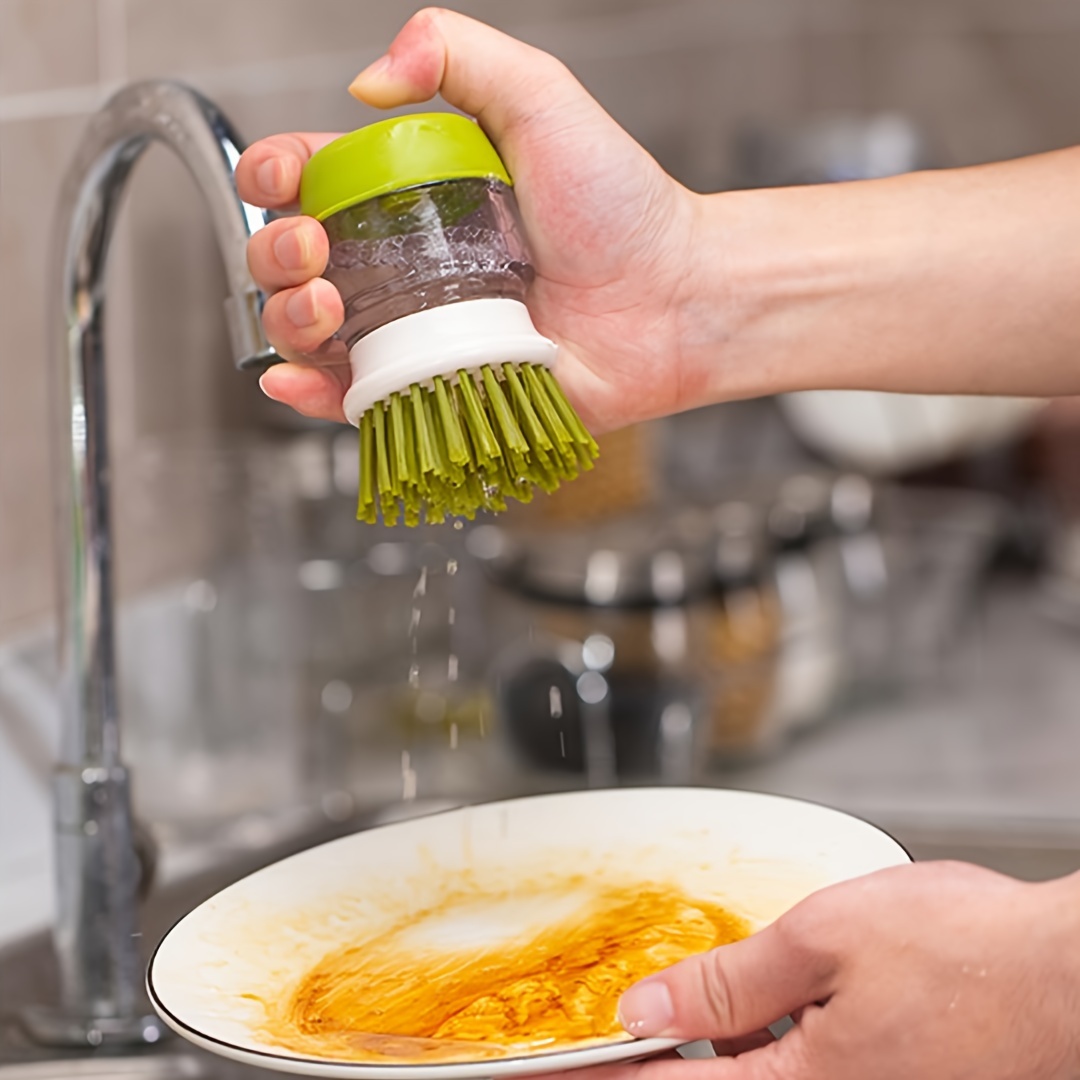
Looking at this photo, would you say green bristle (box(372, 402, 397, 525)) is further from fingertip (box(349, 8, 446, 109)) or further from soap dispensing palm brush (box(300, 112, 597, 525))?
fingertip (box(349, 8, 446, 109))

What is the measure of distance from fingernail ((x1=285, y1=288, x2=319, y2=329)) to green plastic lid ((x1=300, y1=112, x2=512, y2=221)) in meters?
0.03

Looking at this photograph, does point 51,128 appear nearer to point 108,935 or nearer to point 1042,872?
point 108,935

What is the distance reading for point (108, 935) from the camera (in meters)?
0.78

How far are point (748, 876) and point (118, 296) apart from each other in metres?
0.61

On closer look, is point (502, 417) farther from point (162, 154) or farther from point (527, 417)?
point (162, 154)

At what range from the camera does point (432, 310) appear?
0.55m

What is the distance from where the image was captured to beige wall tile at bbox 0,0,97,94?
2.95ft

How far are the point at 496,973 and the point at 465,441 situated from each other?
21cm

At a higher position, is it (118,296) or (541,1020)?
(118,296)

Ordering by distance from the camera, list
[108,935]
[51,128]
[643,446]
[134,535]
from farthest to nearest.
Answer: [643,446], [134,535], [51,128], [108,935]

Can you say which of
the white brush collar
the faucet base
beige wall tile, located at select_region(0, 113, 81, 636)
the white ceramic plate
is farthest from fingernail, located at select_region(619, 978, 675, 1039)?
beige wall tile, located at select_region(0, 113, 81, 636)

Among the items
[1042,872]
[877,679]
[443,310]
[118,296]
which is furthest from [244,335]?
[877,679]

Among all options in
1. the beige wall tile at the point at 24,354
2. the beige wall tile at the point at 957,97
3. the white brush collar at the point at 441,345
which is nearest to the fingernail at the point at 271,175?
the white brush collar at the point at 441,345

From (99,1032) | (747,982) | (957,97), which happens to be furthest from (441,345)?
(957,97)
